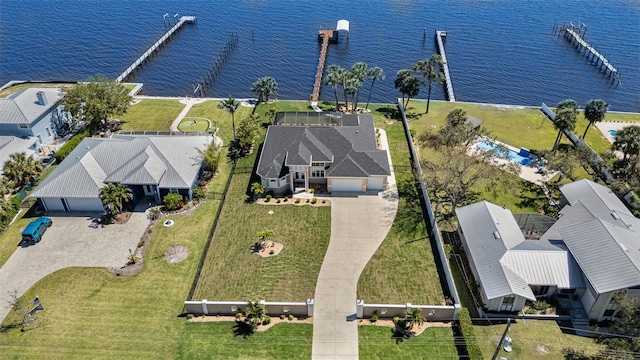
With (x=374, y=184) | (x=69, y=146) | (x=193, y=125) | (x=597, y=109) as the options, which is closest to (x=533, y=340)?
(x=374, y=184)

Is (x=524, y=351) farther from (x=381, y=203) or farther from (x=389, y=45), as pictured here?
(x=389, y=45)

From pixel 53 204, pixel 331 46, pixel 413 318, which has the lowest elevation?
pixel 53 204

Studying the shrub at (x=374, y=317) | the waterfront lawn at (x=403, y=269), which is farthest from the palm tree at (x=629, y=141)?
the shrub at (x=374, y=317)

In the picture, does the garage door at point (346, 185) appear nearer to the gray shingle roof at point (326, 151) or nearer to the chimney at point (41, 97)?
the gray shingle roof at point (326, 151)

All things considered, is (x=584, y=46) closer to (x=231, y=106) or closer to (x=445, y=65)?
(x=445, y=65)

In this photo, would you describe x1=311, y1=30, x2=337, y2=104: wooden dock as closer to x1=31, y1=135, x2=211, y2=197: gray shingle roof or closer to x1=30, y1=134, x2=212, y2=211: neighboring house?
x1=31, y1=135, x2=211, y2=197: gray shingle roof

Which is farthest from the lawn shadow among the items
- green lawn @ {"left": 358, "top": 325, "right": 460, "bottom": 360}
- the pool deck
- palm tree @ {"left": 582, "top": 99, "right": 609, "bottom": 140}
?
palm tree @ {"left": 582, "top": 99, "right": 609, "bottom": 140}

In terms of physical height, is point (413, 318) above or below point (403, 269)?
above
